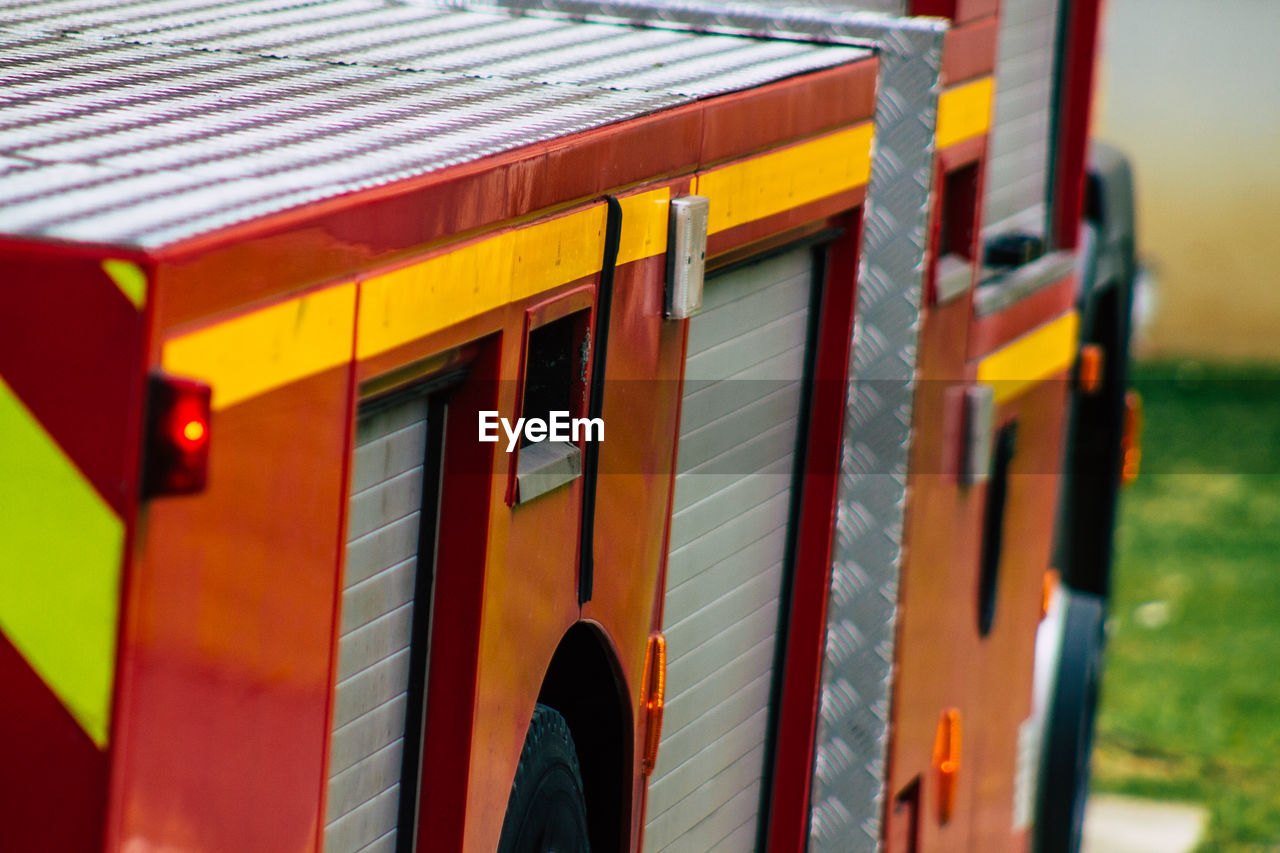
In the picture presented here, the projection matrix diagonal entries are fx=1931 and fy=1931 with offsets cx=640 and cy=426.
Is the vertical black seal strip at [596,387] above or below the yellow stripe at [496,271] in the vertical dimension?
below

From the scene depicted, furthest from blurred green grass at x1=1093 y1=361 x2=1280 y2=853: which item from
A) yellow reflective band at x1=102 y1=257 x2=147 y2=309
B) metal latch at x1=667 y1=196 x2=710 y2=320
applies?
yellow reflective band at x1=102 y1=257 x2=147 y2=309

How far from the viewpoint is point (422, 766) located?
2.37 metres

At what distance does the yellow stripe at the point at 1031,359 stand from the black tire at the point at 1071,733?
1047mm

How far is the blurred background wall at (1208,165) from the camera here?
16.0 metres

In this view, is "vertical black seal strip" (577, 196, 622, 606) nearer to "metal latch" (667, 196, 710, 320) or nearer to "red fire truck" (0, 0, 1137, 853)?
"red fire truck" (0, 0, 1137, 853)

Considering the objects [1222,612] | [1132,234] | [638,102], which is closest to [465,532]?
[638,102]

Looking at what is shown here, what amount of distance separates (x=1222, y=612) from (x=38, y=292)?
9.79 meters

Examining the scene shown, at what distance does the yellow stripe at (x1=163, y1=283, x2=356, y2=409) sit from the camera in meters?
1.66

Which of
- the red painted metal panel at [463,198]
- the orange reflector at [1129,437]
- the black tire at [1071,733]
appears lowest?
the black tire at [1071,733]

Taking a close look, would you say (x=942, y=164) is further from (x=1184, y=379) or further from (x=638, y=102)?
(x=1184, y=379)

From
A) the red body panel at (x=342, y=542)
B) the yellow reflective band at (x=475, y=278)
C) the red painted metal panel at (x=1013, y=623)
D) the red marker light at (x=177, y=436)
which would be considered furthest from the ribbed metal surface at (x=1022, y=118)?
the red marker light at (x=177, y=436)

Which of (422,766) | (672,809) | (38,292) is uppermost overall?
(38,292)

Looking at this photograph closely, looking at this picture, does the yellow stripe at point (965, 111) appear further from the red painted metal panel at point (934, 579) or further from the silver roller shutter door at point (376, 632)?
the silver roller shutter door at point (376, 632)

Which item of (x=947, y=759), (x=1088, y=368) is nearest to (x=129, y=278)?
(x=947, y=759)
